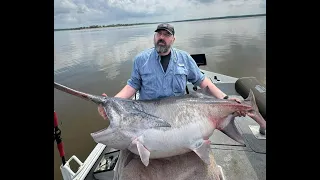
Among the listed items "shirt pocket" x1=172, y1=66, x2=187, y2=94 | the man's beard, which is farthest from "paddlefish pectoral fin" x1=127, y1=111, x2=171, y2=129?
the man's beard

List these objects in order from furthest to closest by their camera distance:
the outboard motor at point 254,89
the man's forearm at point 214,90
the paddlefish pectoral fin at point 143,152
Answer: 1. the outboard motor at point 254,89
2. the man's forearm at point 214,90
3. the paddlefish pectoral fin at point 143,152

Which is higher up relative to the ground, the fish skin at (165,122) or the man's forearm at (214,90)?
the man's forearm at (214,90)

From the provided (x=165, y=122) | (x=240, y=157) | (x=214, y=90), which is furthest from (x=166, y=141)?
(x=240, y=157)

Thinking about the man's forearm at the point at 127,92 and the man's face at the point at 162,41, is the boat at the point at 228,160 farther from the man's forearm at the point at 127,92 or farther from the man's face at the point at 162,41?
the man's face at the point at 162,41

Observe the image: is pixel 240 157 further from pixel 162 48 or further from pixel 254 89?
pixel 254 89

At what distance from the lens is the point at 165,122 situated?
2.69 m

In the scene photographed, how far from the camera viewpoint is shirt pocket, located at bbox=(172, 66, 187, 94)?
127 inches

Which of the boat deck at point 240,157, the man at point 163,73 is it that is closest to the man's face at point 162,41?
the man at point 163,73

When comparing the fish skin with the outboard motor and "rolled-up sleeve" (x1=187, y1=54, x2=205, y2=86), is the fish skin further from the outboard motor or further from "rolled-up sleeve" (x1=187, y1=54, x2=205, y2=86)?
the outboard motor

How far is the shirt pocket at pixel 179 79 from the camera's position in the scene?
10.6 ft

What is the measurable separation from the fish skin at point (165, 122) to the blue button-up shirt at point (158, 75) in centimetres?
31

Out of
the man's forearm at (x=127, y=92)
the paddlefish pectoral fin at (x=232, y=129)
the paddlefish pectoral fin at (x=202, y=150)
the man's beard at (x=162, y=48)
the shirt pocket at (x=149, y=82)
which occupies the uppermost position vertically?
the man's beard at (x=162, y=48)
